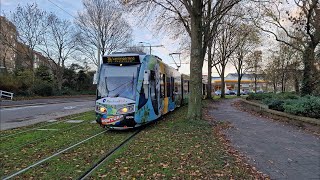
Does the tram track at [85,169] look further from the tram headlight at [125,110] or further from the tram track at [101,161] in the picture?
the tram headlight at [125,110]

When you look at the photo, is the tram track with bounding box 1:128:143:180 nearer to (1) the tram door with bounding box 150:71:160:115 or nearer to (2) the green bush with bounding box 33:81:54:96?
(1) the tram door with bounding box 150:71:160:115

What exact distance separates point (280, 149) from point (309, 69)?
1733cm

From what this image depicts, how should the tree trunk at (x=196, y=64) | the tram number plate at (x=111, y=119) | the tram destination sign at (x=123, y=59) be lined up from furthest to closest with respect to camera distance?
1. the tree trunk at (x=196, y=64)
2. the tram destination sign at (x=123, y=59)
3. the tram number plate at (x=111, y=119)

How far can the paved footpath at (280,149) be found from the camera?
6445mm

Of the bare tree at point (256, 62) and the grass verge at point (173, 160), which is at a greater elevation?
the bare tree at point (256, 62)

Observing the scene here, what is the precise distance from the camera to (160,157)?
7.27 m

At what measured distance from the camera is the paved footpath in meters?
6.45

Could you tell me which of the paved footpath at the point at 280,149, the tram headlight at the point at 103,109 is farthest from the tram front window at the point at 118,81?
the paved footpath at the point at 280,149

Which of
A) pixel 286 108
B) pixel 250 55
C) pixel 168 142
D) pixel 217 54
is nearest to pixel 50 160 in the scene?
pixel 168 142

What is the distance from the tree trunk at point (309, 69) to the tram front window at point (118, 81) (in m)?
15.5

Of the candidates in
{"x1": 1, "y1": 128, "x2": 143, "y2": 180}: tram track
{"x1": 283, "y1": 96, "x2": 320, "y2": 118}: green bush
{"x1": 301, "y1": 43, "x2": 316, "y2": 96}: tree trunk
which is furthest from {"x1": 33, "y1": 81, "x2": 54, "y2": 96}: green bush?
{"x1": 283, "y1": 96, "x2": 320, "y2": 118}: green bush

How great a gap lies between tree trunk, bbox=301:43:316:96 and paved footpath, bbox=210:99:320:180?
1090 cm

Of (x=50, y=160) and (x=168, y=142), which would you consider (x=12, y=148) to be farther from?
(x=168, y=142)

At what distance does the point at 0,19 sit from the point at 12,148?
131 feet
